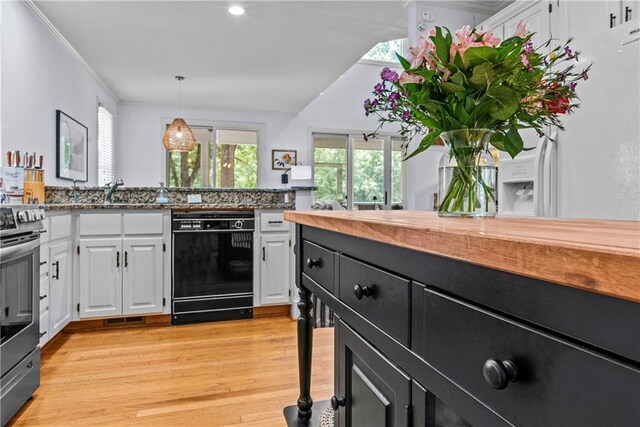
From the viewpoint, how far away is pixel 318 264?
1.23 m

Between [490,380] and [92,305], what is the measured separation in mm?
3317

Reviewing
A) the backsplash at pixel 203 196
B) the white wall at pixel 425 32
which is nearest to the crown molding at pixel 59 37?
the backsplash at pixel 203 196

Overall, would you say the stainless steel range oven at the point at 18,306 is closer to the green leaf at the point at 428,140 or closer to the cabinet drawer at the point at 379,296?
the cabinet drawer at the point at 379,296

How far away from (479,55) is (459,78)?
2.1 inches

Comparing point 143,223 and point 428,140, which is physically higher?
point 428,140

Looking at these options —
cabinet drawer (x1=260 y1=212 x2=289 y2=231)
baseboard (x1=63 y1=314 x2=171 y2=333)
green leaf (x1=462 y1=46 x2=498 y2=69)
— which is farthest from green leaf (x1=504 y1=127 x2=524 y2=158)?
baseboard (x1=63 y1=314 x2=171 y2=333)

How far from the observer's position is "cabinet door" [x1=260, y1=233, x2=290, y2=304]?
3439mm

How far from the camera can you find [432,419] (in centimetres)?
65

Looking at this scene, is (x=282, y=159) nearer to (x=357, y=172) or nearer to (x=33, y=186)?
(x=357, y=172)

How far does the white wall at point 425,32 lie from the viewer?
296 cm

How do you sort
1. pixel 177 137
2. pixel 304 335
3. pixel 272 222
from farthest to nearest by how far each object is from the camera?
pixel 177 137, pixel 272 222, pixel 304 335

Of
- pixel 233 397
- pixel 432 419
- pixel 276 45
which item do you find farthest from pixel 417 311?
pixel 276 45

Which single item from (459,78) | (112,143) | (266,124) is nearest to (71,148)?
(112,143)

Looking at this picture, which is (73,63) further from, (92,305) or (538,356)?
(538,356)
